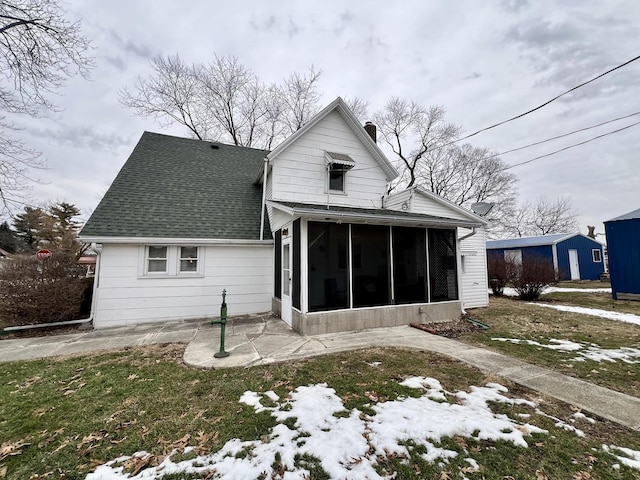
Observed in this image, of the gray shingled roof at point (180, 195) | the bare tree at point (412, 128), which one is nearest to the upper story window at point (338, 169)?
the gray shingled roof at point (180, 195)

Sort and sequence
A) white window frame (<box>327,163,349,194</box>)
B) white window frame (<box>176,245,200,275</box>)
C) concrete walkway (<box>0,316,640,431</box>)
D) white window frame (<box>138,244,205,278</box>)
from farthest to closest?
white window frame (<box>327,163,349,194</box>), white window frame (<box>176,245,200,275</box>), white window frame (<box>138,244,205,278</box>), concrete walkway (<box>0,316,640,431</box>)

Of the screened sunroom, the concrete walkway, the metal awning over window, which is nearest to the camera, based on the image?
the concrete walkway

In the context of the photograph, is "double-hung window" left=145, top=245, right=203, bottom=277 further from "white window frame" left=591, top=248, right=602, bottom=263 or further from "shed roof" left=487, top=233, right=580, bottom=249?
"white window frame" left=591, top=248, right=602, bottom=263

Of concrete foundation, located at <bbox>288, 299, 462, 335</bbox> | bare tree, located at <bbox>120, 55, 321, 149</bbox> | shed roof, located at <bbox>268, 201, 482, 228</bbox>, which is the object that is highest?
bare tree, located at <bbox>120, 55, 321, 149</bbox>

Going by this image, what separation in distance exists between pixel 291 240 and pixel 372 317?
310 cm

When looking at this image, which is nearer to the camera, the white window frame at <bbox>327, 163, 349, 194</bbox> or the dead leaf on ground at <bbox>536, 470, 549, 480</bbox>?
the dead leaf on ground at <bbox>536, 470, 549, 480</bbox>

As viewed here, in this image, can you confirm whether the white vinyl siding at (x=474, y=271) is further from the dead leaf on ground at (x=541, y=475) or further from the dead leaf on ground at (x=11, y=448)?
the dead leaf on ground at (x=11, y=448)

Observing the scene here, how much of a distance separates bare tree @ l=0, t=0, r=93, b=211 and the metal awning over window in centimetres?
812

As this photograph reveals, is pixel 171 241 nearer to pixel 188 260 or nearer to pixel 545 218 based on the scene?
pixel 188 260

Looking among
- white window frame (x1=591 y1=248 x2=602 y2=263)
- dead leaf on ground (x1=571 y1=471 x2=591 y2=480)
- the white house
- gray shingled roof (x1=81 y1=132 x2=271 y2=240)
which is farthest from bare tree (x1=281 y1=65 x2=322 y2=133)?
white window frame (x1=591 y1=248 x2=602 y2=263)

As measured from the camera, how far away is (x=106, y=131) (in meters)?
14.7

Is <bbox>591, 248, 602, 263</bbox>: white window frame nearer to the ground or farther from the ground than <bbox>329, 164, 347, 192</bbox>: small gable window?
nearer to the ground

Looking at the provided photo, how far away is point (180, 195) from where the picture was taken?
10.2m

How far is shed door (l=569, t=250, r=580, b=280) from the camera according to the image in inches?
887
